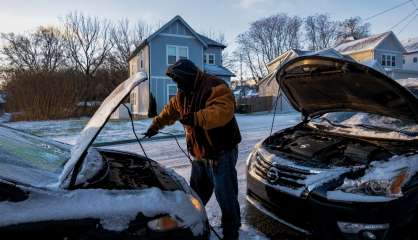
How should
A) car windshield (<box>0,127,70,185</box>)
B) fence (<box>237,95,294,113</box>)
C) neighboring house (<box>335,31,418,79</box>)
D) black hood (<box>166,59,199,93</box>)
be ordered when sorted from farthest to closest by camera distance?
1. neighboring house (<box>335,31,418,79</box>)
2. fence (<box>237,95,294,113</box>)
3. black hood (<box>166,59,199,93</box>)
4. car windshield (<box>0,127,70,185</box>)

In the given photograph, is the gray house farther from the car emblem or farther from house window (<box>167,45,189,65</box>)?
the car emblem

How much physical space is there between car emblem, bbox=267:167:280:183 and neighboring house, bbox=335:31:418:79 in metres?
32.9

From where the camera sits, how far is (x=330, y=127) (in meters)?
4.23

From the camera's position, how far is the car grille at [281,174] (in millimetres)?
3072

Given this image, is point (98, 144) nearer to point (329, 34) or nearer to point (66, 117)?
point (66, 117)

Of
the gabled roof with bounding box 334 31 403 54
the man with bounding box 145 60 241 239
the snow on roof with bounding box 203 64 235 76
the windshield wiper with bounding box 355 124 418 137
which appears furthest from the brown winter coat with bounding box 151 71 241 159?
the gabled roof with bounding box 334 31 403 54

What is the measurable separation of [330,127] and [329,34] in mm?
63146

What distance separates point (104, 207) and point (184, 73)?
1472 mm

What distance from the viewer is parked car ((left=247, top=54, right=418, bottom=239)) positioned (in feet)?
8.93

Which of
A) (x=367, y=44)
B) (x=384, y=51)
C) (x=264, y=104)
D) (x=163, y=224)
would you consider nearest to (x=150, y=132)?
(x=163, y=224)

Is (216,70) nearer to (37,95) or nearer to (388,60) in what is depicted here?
(37,95)

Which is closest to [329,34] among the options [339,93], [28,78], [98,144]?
[28,78]

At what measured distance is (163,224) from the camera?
2012 millimetres

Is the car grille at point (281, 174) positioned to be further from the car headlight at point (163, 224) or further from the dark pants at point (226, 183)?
the car headlight at point (163, 224)
